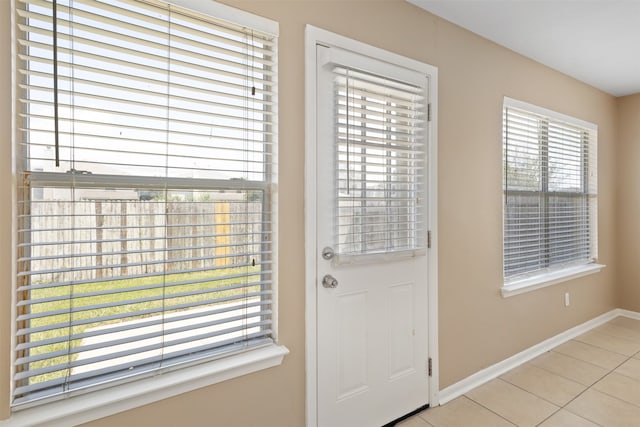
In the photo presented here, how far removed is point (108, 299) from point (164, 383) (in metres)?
0.39

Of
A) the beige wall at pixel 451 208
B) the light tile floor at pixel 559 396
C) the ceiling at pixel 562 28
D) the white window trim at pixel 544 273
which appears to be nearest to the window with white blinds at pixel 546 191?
the white window trim at pixel 544 273

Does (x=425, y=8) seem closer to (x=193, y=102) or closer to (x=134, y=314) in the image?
(x=193, y=102)

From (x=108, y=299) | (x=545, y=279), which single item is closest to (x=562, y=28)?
(x=545, y=279)

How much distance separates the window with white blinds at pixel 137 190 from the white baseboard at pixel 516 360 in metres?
1.47

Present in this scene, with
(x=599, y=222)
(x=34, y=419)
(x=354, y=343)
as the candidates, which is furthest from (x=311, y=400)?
(x=599, y=222)

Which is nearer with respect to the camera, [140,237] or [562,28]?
[140,237]

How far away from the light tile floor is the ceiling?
8.29 ft

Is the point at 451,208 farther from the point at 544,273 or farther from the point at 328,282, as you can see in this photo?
the point at 544,273

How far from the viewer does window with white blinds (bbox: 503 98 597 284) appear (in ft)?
8.92

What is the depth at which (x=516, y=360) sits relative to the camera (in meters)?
2.71

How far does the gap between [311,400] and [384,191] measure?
116 cm

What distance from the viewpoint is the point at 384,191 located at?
191 centimetres

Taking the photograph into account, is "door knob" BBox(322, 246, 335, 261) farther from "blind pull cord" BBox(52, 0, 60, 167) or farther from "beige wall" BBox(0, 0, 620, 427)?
"blind pull cord" BBox(52, 0, 60, 167)

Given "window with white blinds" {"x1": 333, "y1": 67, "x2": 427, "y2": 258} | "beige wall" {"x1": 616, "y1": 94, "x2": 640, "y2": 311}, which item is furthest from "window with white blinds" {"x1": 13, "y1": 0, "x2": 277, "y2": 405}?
"beige wall" {"x1": 616, "y1": 94, "x2": 640, "y2": 311}
